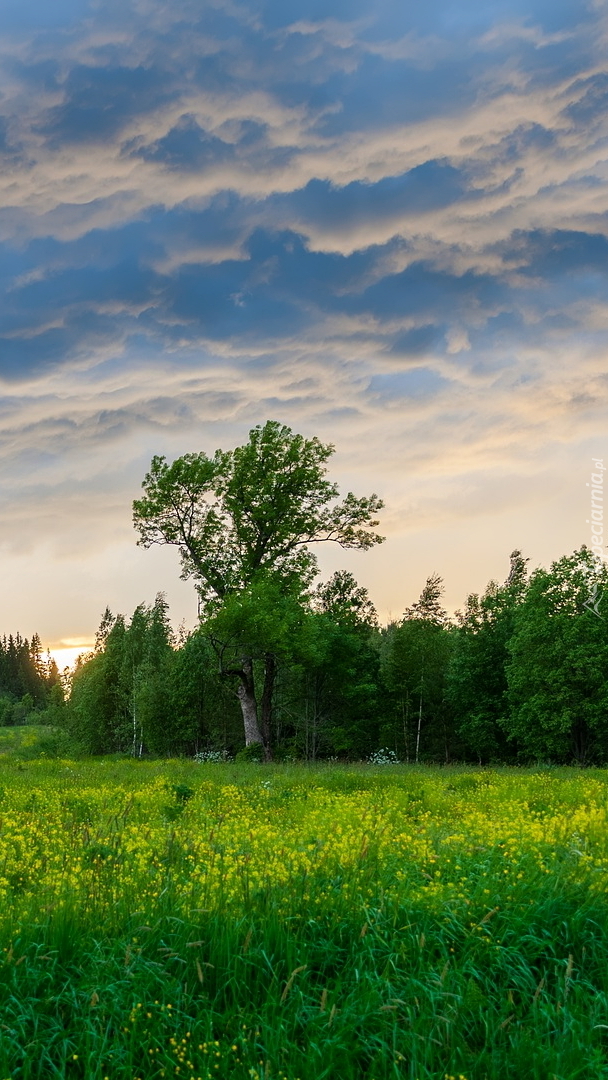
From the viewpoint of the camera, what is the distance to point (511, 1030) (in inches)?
177

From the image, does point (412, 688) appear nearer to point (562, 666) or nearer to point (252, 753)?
point (562, 666)

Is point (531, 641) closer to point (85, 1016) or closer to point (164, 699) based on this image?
point (164, 699)

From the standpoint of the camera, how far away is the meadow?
4242mm

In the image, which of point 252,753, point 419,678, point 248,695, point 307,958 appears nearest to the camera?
point 307,958

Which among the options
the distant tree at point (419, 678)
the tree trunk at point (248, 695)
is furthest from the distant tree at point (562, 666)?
the tree trunk at point (248, 695)

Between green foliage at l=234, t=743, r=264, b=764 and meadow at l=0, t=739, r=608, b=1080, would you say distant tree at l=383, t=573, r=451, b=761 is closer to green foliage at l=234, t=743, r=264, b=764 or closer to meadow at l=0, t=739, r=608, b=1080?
green foliage at l=234, t=743, r=264, b=764

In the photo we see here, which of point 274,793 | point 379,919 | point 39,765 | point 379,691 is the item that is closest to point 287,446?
point 39,765

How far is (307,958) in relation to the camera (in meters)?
5.04

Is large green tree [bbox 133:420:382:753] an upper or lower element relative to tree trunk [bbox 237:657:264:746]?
upper

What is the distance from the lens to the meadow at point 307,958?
13.9 feet

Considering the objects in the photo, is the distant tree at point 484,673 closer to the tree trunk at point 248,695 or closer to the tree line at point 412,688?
the tree line at point 412,688

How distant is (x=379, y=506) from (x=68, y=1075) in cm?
3202

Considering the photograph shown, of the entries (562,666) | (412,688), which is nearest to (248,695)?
(562,666)

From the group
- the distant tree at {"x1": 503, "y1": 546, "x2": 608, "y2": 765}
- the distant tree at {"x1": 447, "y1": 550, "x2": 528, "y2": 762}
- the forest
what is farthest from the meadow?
the distant tree at {"x1": 447, "y1": 550, "x2": 528, "y2": 762}
